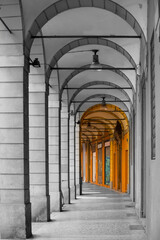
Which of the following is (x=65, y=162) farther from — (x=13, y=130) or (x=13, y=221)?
(x=13, y=221)

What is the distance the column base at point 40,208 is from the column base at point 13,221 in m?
3.27

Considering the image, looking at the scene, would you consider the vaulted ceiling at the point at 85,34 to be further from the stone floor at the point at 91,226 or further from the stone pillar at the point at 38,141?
the stone floor at the point at 91,226

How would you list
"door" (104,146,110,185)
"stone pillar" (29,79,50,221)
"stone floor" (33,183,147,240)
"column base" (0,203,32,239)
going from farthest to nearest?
"door" (104,146,110,185) < "stone pillar" (29,79,50,221) < "stone floor" (33,183,147,240) < "column base" (0,203,32,239)

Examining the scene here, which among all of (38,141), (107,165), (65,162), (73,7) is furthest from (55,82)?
(107,165)

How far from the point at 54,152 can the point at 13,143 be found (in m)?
6.89

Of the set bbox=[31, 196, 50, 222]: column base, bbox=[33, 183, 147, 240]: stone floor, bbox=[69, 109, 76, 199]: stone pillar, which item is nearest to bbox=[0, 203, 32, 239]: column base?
bbox=[33, 183, 147, 240]: stone floor

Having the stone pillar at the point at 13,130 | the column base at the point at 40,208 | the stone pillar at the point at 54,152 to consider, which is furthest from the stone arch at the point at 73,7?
the stone pillar at the point at 54,152

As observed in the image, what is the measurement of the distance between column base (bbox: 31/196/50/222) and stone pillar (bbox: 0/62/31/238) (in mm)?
3018

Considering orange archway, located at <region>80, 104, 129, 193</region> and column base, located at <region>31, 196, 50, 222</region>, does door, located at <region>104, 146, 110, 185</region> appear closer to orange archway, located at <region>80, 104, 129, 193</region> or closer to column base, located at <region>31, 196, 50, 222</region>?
orange archway, located at <region>80, 104, 129, 193</region>

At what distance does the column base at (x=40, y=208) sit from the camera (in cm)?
1449

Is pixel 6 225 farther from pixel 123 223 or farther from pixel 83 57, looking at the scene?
pixel 83 57

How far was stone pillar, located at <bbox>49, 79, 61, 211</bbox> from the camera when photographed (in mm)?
18000

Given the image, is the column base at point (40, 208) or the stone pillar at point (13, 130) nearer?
the stone pillar at point (13, 130)

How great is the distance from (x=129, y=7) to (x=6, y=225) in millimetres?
5947
